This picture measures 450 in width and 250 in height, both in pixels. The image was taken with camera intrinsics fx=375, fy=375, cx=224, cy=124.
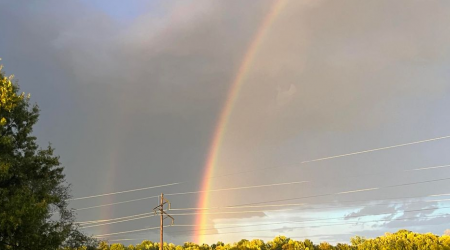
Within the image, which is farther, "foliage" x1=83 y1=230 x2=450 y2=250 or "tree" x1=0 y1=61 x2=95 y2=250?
"foliage" x1=83 y1=230 x2=450 y2=250

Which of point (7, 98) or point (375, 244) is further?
point (375, 244)

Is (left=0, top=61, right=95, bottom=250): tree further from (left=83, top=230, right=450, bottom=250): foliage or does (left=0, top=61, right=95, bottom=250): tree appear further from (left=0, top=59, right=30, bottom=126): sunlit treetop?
(left=83, top=230, right=450, bottom=250): foliage

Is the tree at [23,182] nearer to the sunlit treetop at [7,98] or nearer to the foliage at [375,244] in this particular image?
the sunlit treetop at [7,98]

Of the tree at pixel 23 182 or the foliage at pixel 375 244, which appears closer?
the tree at pixel 23 182

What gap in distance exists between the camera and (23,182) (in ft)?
59.5

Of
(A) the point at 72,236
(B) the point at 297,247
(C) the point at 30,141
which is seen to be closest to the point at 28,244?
(C) the point at 30,141

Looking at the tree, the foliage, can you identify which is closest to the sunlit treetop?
the tree

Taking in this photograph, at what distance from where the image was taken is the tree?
1527 cm

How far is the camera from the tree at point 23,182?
1527 centimetres

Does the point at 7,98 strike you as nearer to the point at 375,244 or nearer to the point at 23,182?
the point at 23,182

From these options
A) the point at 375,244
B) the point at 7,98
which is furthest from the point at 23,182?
the point at 375,244

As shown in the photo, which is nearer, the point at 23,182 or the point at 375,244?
the point at 23,182

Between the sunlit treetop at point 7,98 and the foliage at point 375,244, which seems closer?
the sunlit treetop at point 7,98

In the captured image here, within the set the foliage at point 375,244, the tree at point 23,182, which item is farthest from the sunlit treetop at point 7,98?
the foliage at point 375,244
